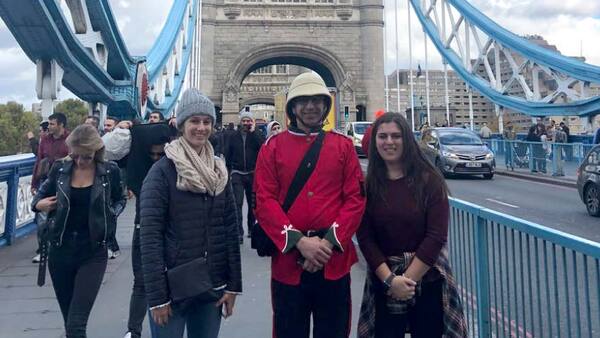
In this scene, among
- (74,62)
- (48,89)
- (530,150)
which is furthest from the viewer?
(530,150)

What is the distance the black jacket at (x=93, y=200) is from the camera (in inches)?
115

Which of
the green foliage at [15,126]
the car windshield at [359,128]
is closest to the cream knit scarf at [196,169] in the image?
the car windshield at [359,128]

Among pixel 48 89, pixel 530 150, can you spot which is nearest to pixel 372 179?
pixel 48 89

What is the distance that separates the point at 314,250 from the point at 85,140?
63.1 inches

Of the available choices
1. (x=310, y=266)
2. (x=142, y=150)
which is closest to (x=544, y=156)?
(x=142, y=150)

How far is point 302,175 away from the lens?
237 centimetres

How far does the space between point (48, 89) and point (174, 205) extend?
276 inches

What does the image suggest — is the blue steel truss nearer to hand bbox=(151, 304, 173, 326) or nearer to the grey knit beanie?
the grey knit beanie

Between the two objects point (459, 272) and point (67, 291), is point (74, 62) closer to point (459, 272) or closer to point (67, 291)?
point (67, 291)

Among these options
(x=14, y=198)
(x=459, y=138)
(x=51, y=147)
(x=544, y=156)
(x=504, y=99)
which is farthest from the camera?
(x=504, y=99)

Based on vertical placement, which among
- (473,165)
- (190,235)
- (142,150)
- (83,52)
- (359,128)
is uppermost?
(359,128)

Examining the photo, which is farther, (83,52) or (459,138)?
(459,138)

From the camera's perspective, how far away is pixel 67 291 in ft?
9.90

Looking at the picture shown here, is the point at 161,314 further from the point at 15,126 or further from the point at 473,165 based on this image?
the point at 15,126
